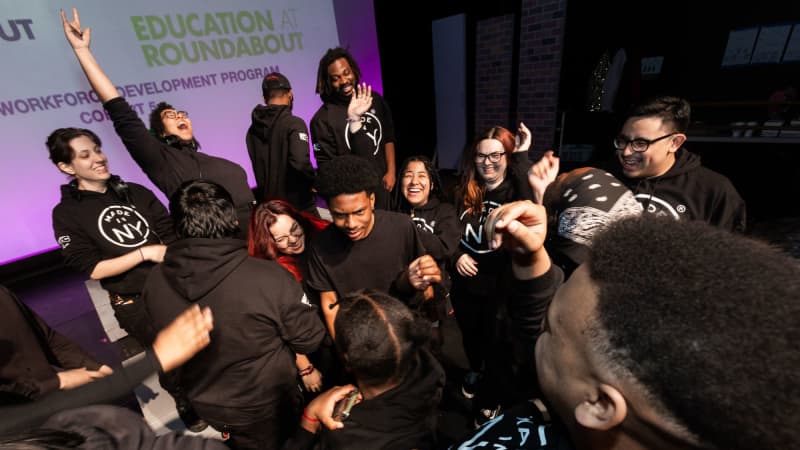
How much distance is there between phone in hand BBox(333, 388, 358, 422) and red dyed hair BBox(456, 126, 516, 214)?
1443mm

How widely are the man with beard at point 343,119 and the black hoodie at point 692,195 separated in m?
2.00

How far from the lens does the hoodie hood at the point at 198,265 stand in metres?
1.33

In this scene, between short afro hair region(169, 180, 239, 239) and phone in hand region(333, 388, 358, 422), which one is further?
short afro hair region(169, 180, 239, 239)

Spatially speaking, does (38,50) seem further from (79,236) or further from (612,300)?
(612,300)

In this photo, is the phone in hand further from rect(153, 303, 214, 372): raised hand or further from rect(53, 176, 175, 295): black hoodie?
rect(53, 176, 175, 295): black hoodie

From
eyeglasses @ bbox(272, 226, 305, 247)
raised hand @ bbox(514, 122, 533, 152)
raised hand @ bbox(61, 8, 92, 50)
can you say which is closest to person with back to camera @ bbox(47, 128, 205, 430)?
raised hand @ bbox(61, 8, 92, 50)

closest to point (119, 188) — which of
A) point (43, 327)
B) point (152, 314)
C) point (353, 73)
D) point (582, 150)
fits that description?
point (43, 327)

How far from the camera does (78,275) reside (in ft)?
14.2

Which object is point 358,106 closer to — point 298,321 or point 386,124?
point 386,124

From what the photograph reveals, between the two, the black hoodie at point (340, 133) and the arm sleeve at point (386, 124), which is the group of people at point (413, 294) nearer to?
the black hoodie at point (340, 133)

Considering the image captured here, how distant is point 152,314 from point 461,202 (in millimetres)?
1891

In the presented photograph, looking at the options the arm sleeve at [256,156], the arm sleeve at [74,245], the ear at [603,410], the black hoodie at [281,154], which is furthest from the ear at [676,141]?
the arm sleeve at [74,245]

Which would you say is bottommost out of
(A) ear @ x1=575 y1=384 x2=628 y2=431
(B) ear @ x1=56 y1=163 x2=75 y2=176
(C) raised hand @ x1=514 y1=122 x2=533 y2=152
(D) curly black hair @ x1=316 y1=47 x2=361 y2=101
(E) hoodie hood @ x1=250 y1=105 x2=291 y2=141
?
(A) ear @ x1=575 y1=384 x2=628 y2=431

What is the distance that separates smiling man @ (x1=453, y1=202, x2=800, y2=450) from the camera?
0.49 metres
